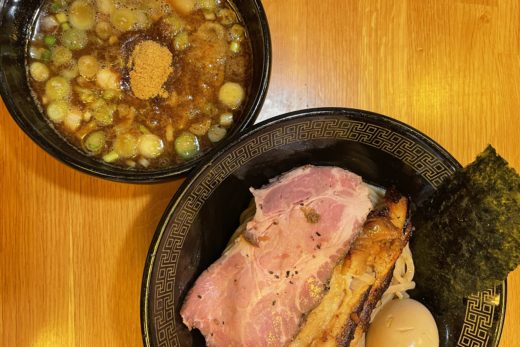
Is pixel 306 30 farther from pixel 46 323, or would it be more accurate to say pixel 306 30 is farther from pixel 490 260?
pixel 46 323

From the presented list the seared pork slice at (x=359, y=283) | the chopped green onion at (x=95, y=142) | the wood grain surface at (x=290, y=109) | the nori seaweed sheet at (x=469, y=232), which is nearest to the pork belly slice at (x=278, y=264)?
the seared pork slice at (x=359, y=283)

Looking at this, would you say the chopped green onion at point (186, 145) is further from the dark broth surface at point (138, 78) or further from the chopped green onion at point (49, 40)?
the chopped green onion at point (49, 40)

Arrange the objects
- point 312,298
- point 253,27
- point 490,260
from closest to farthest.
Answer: point 490,260 < point 312,298 < point 253,27

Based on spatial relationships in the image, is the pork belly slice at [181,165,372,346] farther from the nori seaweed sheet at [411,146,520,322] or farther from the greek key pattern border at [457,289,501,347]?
the greek key pattern border at [457,289,501,347]

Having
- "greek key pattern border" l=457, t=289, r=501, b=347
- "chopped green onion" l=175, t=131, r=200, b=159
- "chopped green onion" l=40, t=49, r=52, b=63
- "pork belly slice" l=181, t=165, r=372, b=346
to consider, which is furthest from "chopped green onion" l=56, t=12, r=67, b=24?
"greek key pattern border" l=457, t=289, r=501, b=347

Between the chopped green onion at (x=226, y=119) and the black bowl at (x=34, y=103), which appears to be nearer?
the black bowl at (x=34, y=103)

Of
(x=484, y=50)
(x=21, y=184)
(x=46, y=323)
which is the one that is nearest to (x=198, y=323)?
(x=46, y=323)

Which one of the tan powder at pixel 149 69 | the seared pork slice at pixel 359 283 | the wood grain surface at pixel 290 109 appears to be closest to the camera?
the seared pork slice at pixel 359 283
